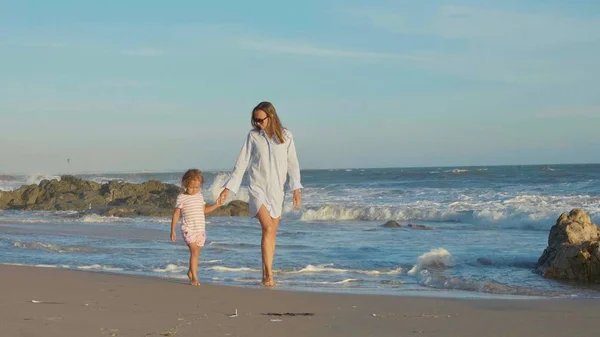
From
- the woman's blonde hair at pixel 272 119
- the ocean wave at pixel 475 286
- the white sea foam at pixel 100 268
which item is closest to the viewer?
the woman's blonde hair at pixel 272 119

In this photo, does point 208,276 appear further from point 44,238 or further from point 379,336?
point 44,238

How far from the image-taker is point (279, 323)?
5.29m

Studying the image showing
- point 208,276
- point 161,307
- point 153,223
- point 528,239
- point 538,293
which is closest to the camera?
point 161,307

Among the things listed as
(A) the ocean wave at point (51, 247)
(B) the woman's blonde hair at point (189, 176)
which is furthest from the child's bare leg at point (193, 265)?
(A) the ocean wave at point (51, 247)

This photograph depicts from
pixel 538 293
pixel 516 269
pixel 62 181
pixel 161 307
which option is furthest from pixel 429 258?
pixel 62 181

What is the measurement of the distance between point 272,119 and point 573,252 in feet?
13.0

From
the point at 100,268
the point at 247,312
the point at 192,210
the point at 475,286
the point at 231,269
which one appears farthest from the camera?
the point at 231,269

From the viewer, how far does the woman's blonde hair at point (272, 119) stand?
7.46 metres

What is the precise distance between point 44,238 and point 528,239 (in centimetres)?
873

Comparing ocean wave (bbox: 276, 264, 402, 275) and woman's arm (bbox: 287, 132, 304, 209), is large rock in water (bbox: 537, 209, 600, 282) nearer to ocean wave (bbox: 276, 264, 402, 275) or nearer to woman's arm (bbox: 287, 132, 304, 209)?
ocean wave (bbox: 276, 264, 402, 275)

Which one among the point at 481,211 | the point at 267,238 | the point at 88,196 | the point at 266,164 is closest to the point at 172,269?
the point at 267,238

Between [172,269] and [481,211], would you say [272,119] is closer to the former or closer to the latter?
[172,269]

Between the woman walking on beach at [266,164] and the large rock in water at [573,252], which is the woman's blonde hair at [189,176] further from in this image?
the large rock in water at [573,252]

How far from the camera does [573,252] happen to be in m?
9.19
